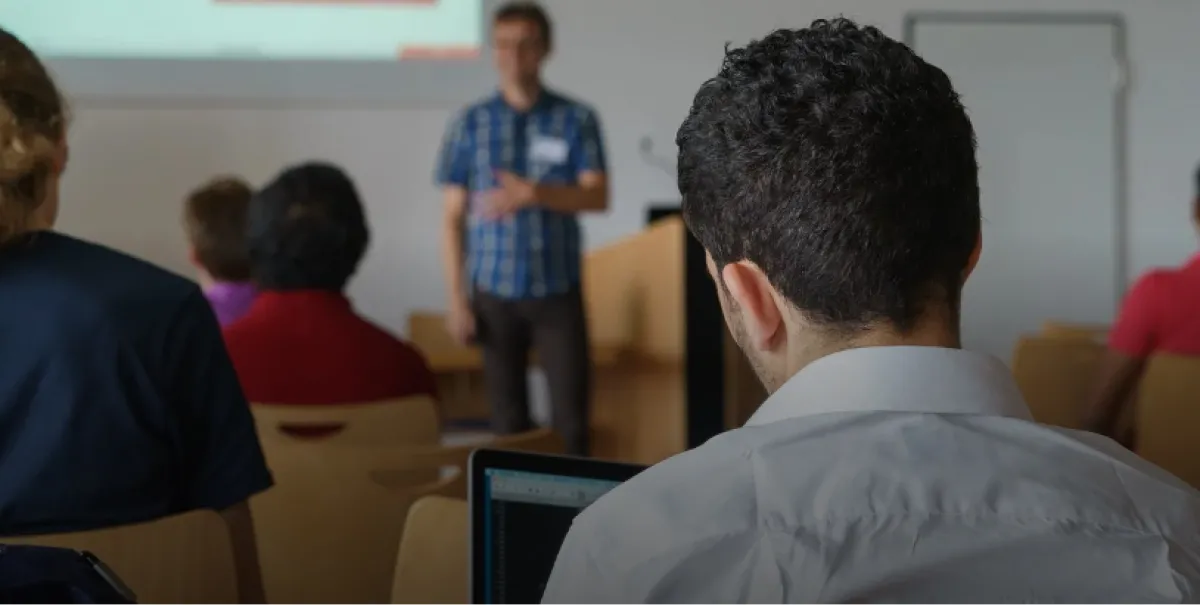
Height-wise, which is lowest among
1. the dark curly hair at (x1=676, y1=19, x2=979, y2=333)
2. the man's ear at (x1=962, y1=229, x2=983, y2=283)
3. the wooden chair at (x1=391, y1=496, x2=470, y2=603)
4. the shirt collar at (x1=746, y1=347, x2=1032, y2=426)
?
the wooden chair at (x1=391, y1=496, x2=470, y2=603)

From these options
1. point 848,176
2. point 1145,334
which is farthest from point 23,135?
point 1145,334

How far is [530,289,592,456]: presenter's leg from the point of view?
10.2ft

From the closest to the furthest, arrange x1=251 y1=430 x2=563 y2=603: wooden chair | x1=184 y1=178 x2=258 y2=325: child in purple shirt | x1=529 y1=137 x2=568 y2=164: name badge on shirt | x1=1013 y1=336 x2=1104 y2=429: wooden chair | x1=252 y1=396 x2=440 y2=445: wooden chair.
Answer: x1=251 y1=430 x2=563 y2=603: wooden chair, x1=252 y1=396 x2=440 y2=445: wooden chair, x1=184 y1=178 x2=258 y2=325: child in purple shirt, x1=1013 y1=336 x2=1104 y2=429: wooden chair, x1=529 y1=137 x2=568 y2=164: name badge on shirt

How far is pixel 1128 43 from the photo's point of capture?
5.30m

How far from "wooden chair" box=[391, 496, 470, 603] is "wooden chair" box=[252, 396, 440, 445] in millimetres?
559

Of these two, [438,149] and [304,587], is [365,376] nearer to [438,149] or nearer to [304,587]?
[304,587]

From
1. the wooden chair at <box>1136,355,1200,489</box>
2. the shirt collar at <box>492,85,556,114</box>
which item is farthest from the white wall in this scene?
the wooden chair at <box>1136,355,1200,489</box>

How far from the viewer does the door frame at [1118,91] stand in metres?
5.24

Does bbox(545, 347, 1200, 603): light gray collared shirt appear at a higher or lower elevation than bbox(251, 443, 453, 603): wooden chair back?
higher

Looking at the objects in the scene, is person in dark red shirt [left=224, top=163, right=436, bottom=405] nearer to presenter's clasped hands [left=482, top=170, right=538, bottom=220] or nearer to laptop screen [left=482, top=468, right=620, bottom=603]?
presenter's clasped hands [left=482, top=170, right=538, bottom=220]

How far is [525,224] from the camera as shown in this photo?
10.6 ft

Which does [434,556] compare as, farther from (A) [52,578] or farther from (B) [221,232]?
(B) [221,232]

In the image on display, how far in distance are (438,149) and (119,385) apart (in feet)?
12.3

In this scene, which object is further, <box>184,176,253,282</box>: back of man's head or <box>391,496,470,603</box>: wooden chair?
<box>184,176,253,282</box>: back of man's head
